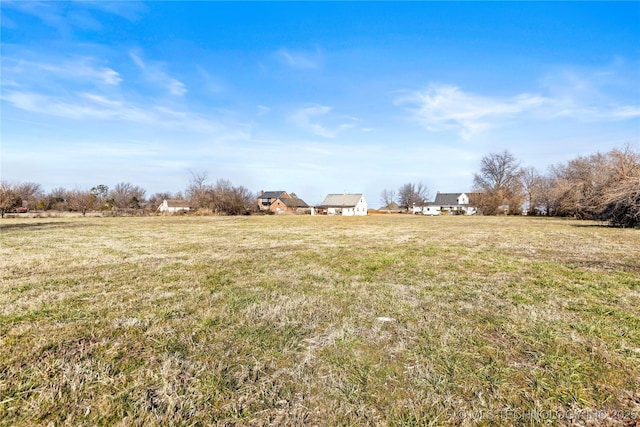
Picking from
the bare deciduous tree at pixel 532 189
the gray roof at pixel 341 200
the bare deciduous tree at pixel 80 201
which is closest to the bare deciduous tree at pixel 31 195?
the bare deciduous tree at pixel 80 201

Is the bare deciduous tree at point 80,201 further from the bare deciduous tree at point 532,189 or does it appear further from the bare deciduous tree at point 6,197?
the bare deciduous tree at point 532,189

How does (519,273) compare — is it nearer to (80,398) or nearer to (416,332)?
(416,332)

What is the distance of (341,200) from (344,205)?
2562 millimetres

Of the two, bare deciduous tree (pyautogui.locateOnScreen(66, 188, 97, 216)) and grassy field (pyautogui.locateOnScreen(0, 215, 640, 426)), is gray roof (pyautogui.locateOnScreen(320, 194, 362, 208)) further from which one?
grassy field (pyautogui.locateOnScreen(0, 215, 640, 426))

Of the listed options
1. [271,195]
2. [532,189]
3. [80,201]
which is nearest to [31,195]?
[80,201]

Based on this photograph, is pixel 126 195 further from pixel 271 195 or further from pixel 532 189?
pixel 532 189

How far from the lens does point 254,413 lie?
6.25ft

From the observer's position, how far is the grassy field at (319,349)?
6.36 feet

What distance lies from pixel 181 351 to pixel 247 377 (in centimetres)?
82

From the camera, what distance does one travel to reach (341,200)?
78375 mm

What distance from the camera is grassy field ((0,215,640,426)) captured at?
1.94 meters

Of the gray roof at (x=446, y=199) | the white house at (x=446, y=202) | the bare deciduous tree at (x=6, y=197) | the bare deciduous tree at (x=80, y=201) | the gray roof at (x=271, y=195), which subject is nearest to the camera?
the bare deciduous tree at (x=6, y=197)

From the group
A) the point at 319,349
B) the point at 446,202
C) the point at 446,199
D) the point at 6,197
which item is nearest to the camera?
the point at 319,349

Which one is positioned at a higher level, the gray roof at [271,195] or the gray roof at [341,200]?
the gray roof at [271,195]
